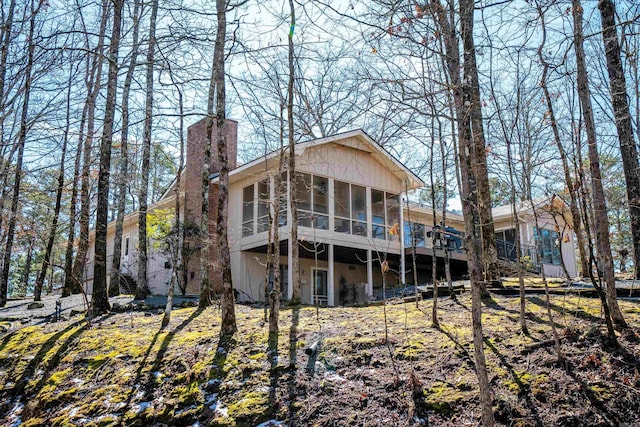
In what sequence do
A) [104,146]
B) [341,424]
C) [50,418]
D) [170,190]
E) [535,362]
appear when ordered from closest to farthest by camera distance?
[341,424] < [535,362] < [50,418] < [104,146] < [170,190]

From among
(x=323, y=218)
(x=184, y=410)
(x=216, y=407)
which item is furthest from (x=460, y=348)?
(x=323, y=218)

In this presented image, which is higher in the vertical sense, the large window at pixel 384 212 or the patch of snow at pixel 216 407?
the large window at pixel 384 212

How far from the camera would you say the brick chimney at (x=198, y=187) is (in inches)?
599

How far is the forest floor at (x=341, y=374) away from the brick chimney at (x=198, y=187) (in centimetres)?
718

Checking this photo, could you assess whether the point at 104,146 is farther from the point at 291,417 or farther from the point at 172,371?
the point at 291,417

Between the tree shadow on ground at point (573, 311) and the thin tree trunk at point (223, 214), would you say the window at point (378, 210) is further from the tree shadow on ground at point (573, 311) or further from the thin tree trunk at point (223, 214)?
the thin tree trunk at point (223, 214)

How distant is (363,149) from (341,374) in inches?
461

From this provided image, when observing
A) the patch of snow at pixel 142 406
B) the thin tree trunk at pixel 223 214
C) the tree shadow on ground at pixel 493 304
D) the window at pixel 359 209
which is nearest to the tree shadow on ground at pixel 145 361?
the patch of snow at pixel 142 406

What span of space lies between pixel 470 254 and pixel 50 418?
16.3 feet

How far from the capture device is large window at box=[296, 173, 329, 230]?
15316 millimetres

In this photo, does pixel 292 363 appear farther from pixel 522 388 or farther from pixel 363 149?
pixel 363 149

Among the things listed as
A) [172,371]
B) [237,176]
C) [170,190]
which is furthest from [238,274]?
[172,371]

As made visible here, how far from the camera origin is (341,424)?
15.1 ft

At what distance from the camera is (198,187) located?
54.5 feet
